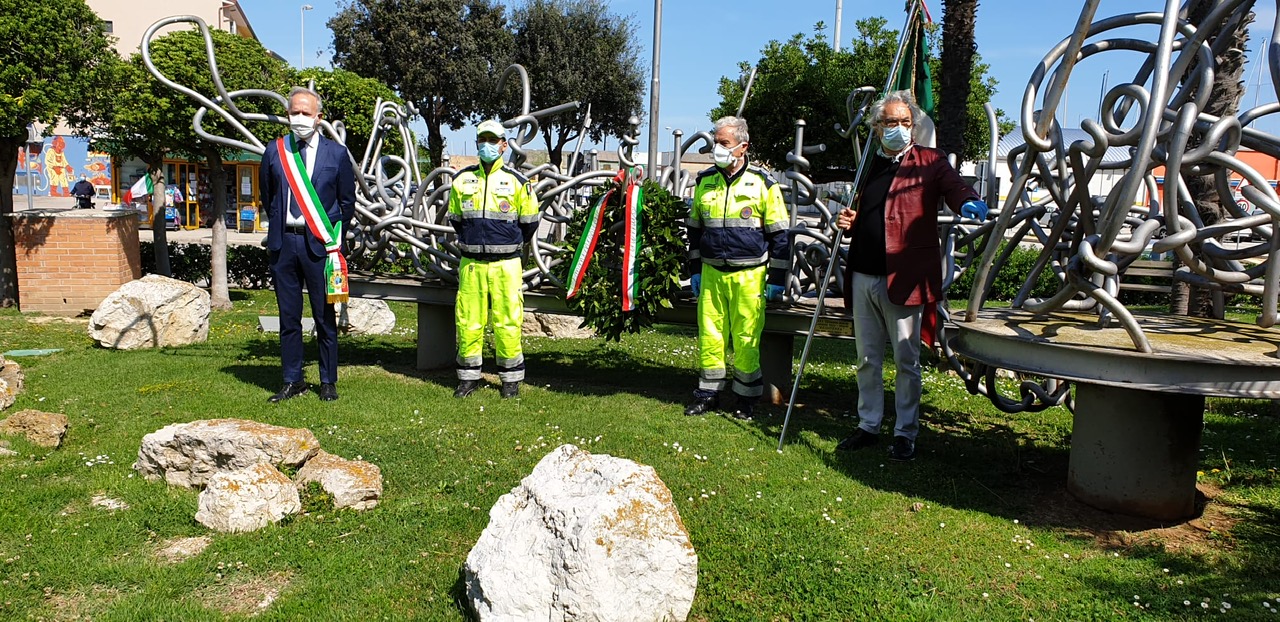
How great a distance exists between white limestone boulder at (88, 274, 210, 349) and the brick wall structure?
3056 millimetres

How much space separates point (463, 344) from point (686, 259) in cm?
173

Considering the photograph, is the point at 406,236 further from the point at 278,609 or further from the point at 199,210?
the point at 199,210

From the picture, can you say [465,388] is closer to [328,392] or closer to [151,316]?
→ [328,392]

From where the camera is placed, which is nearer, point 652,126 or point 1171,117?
point 1171,117

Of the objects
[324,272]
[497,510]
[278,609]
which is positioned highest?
[324,272]

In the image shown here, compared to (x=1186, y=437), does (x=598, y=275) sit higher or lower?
higher

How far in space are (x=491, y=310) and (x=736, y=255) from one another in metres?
1.89

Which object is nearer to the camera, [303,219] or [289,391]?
[303,219]

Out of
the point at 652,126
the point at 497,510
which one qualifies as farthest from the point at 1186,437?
the point at 652,126

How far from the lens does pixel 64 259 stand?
39.0 ft

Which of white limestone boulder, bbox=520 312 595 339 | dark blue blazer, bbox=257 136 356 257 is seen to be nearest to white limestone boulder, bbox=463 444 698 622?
dark blue blazer, bbox=257 136 356 257

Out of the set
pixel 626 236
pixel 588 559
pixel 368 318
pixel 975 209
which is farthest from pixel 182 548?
pixel 368 318

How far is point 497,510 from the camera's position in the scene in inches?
144

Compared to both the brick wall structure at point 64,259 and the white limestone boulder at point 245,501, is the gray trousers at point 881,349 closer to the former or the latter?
the white limestone boulder at point 245,501
